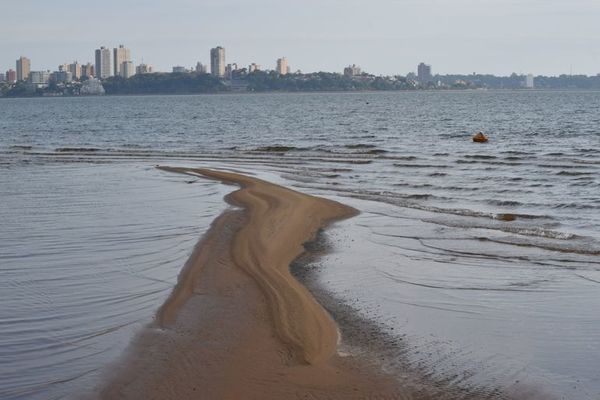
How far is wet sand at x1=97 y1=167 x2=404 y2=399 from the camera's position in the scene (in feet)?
23.7

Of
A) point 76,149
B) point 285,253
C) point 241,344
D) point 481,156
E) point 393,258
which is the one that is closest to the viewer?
point 241,344

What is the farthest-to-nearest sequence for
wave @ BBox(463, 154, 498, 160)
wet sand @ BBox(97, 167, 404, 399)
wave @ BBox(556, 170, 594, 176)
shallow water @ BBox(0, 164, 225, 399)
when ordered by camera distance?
wave @ BBox(463, 154, 498, 160) → wave @ BBox(556, 170, 594, 176) → shallow water @ BBox(0, 164, 225, 399) → wet sand @ BBox(97, 167, 404, 399)

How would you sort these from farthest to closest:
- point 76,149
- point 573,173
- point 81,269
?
1. point 76,149
2. point 573,173
3. point 81,269

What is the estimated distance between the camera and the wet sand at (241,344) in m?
7.23

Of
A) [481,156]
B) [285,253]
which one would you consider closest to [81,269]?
[285,253]

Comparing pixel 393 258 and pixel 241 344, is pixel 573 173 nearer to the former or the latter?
pixel 393 258

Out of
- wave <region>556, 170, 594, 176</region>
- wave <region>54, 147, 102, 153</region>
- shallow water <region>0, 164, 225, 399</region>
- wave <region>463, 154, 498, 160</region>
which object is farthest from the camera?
wave <region>54, 147, 102, 153</region>

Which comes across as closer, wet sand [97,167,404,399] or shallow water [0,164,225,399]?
wet sand [97,167,404,399]

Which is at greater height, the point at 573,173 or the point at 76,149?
the point at 573,173

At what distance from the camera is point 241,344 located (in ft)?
27.6

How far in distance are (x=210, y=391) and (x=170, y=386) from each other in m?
0.36

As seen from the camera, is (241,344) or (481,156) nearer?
(241,344)

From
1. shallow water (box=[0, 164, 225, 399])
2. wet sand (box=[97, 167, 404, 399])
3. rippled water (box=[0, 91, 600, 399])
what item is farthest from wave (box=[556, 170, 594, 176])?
wet sand (box=[97, 167, 404, 399])

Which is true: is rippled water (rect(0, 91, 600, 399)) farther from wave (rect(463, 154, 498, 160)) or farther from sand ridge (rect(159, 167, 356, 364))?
wave (rect(463, 154, 498, 160))
